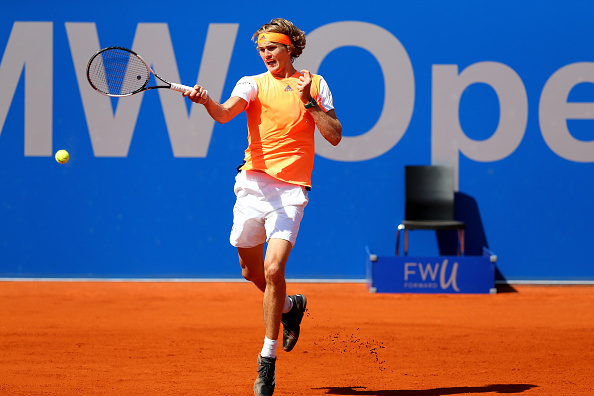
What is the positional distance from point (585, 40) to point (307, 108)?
4.80m

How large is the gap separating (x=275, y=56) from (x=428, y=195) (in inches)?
154

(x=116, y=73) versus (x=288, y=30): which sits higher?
(x=288, y=30)

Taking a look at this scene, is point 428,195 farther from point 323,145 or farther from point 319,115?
point 319,115

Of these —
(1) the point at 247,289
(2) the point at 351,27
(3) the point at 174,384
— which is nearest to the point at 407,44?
(2) the point at 351,27

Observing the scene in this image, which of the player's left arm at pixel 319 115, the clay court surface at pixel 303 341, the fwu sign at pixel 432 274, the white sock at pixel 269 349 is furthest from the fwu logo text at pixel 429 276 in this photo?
the white sock at pixel 269 349

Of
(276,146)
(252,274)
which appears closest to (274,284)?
(252,274)

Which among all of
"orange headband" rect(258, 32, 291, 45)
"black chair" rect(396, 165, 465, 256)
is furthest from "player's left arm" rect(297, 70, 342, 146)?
"black chair" rect(396, 165, 465, 256)

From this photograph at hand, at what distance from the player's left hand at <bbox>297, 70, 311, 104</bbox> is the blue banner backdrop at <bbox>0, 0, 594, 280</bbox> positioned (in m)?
3.89

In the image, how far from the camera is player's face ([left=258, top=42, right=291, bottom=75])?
3840 mm

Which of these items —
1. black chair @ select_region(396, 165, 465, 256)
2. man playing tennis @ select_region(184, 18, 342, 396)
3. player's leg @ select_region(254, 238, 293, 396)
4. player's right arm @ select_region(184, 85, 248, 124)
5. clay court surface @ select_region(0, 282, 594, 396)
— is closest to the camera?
player's right arm @ select_region(184, 85, 248, 124)

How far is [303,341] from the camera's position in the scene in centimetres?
509

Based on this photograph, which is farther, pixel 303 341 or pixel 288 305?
pixel 303 341

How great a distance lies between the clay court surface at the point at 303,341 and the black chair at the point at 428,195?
2.79ft

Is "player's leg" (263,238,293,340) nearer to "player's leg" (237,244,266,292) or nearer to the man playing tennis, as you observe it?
the man playing tennis
